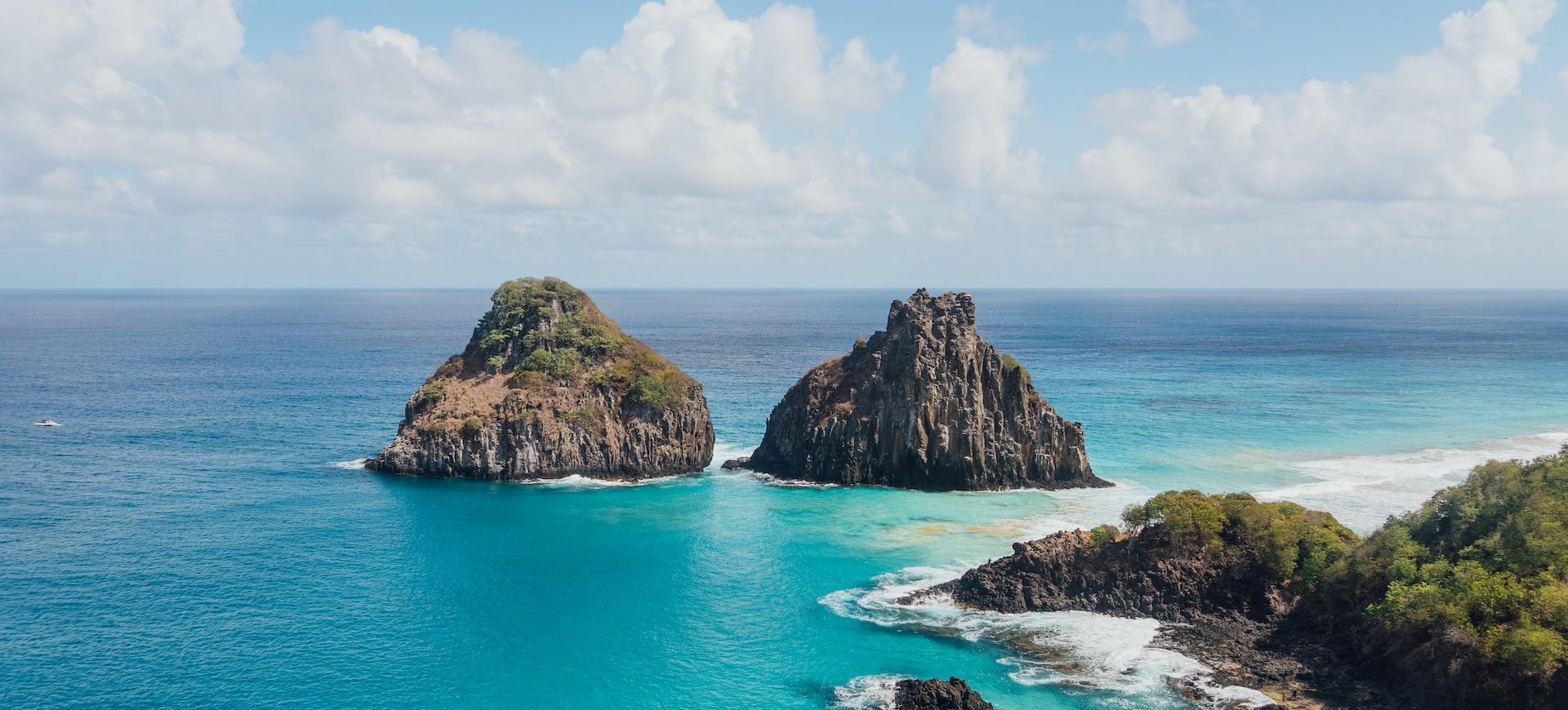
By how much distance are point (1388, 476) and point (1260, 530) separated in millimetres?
46669

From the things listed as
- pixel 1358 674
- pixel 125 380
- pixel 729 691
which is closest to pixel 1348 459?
pixel 1358 674

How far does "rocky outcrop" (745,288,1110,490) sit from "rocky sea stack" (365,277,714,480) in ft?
42.0

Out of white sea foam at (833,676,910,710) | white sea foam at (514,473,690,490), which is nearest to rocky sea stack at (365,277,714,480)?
white sea foam at (514,473,690,490)

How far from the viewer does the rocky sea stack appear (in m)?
96.8

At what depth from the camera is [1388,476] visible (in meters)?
95.9

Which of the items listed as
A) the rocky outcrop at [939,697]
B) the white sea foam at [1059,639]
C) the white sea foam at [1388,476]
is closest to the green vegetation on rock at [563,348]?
the white sea foam at [1059,639]

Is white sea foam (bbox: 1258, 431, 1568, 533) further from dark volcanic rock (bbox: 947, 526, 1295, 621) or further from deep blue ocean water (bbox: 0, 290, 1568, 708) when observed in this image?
dark volcanic rock (bbox: 947, 526, 1295, 621)

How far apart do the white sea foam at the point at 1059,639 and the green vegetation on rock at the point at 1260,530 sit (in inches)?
281

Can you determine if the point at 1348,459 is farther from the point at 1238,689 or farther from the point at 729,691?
the point at 729,691

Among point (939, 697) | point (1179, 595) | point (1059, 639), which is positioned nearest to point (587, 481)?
point (1059, 639)

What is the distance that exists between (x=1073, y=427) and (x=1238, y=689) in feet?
151

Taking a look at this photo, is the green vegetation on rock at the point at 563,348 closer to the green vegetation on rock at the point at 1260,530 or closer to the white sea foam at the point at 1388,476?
the green vegetation on rock at the point at 1260,530

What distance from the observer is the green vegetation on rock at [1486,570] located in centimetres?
4459

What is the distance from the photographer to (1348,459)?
104 m
